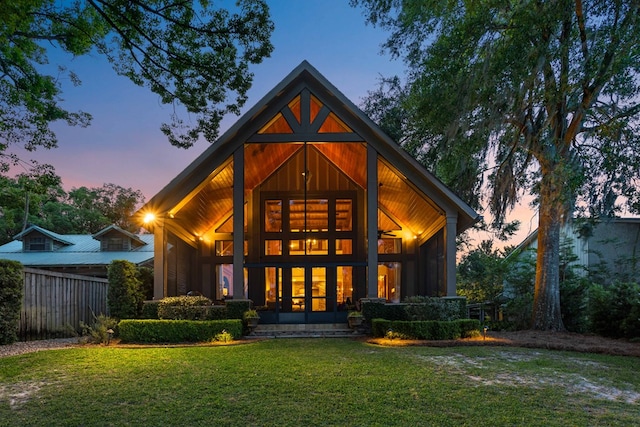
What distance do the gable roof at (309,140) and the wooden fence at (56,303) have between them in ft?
9.71

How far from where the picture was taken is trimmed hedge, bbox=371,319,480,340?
10.9 m

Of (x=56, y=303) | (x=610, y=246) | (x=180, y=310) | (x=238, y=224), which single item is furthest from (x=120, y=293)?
(x=610, y=246)

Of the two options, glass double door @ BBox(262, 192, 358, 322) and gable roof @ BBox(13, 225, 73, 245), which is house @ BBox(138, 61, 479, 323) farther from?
gable roof @ BBox(13, 225, 73, 245)

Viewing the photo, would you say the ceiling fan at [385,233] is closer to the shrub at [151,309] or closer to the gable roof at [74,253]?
the shrub at [151,309]

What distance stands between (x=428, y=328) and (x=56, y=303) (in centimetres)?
1000

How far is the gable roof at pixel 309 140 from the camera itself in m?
12.6

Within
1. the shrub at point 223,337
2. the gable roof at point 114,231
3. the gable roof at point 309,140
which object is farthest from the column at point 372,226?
the gable roof at point 114,231

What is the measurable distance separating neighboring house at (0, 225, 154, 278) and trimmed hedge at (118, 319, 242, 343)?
8.33m

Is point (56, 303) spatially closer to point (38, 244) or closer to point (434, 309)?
point (434, 309)

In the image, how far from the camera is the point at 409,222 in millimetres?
16562

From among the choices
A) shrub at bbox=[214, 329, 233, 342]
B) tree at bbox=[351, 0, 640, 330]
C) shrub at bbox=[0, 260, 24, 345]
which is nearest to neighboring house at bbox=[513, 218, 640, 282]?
tree at bbox=[351, 0, 640, 330]

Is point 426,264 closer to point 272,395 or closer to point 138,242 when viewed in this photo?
point 272,395

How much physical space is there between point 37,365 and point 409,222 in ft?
41.3

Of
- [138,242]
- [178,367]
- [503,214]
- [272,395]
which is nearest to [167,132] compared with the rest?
[178,367]
